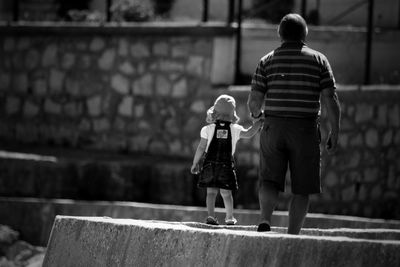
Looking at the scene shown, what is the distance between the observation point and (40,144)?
53.9ft

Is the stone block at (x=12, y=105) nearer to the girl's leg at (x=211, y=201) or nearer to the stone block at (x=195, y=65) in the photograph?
the stone block at (x=195, y=65)

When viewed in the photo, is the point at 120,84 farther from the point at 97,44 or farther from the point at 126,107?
the point at 97,44

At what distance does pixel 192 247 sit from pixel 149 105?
9.24 m

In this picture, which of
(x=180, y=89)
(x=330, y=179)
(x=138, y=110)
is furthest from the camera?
(x=138, y=110)

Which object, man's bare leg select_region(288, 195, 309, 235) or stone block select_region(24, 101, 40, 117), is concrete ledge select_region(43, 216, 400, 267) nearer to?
man's bare leg select_region(288, 195, 309, 235)

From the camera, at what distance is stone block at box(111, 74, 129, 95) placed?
1575cm

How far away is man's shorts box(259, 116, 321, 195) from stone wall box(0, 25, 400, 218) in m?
6.41

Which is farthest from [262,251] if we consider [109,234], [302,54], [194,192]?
[194,192]

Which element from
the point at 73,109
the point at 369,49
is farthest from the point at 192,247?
the point at 73,109

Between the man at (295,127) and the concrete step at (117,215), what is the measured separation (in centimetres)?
239

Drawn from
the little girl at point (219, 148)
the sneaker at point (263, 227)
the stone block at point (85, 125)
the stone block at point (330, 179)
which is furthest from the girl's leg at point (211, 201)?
the stone block at point (85, 125)

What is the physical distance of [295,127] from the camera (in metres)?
7.75

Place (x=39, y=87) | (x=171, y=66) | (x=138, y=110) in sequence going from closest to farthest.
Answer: (x=171, y=66), (x=138, y=110), (x=39, y=87)

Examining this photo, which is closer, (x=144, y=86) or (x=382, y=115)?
(x=382, y=115)
